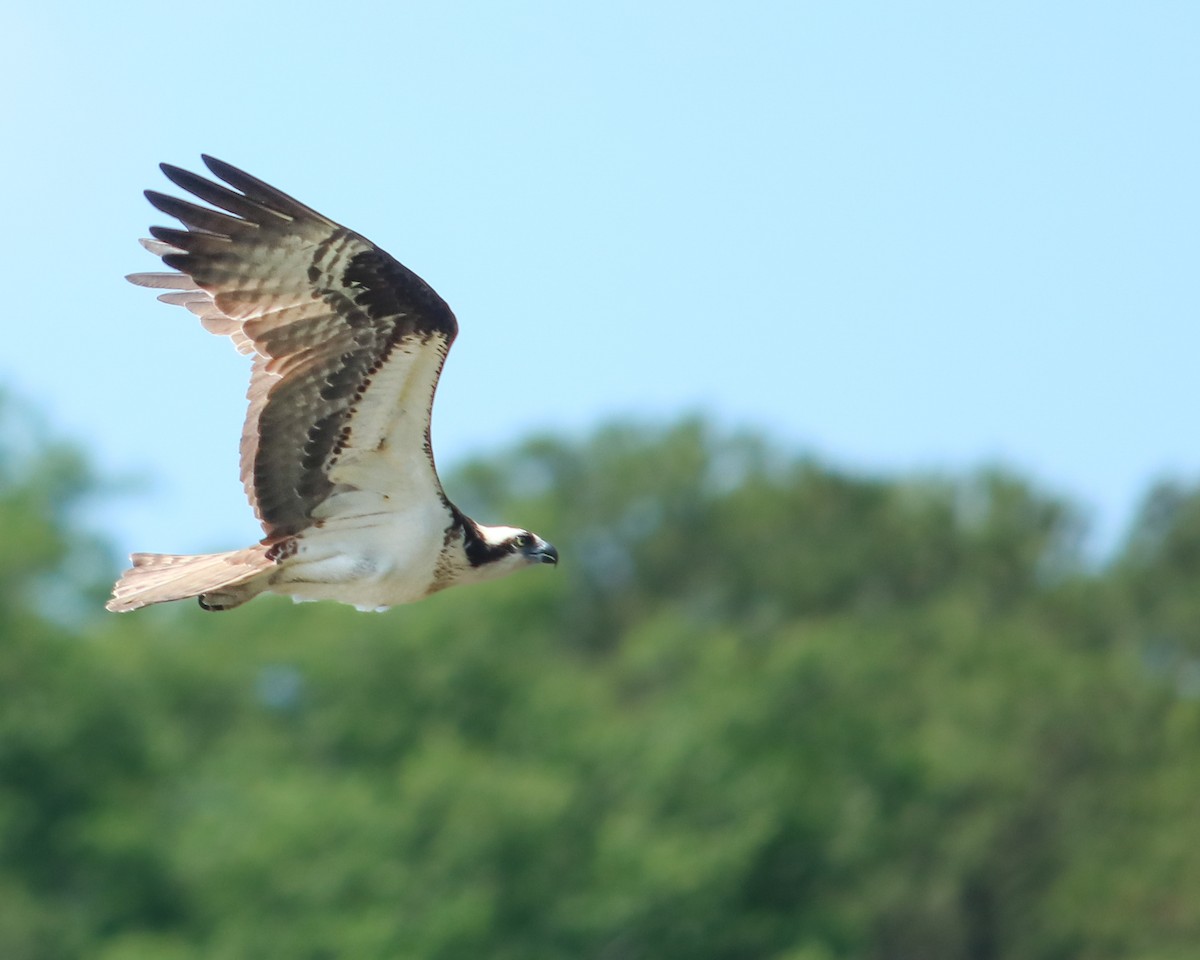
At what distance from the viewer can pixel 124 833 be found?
1395 inches

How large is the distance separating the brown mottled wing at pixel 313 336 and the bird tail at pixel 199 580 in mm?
333

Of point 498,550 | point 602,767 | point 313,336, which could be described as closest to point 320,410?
point 313,336

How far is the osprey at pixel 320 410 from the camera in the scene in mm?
9875

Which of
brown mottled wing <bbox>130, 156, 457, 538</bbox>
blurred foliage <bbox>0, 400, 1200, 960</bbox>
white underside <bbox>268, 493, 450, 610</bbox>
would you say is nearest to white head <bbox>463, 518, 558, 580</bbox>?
white underside <bbox>268, 493, 450, 610</bbox>

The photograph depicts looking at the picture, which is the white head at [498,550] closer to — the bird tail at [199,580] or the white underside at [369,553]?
the white underside at [369,553]

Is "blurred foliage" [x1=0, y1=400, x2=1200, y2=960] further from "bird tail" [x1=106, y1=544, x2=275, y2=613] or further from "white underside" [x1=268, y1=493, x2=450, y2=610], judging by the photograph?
"white underside" [x1=268, y1=493, x2=450, y2=610]

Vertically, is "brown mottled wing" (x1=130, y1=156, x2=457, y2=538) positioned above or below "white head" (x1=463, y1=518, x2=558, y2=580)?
above

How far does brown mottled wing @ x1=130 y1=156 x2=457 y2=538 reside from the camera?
984 centimetres

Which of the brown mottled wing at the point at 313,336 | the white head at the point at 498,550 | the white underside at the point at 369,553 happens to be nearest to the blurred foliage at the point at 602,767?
the white head at the point at 498,550

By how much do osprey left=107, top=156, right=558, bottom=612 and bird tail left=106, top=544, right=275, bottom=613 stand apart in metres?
0.01

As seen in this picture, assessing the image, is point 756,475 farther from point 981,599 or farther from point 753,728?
point 753,728

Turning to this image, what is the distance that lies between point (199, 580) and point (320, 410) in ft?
3.13

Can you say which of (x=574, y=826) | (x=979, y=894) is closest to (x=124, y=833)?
(x=574, y=826)

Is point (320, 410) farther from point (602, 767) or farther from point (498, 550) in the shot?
point (602, 767)
